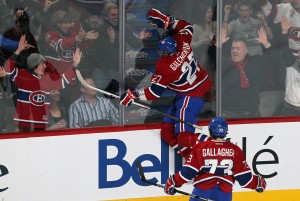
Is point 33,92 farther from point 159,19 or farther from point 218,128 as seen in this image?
point 218,128

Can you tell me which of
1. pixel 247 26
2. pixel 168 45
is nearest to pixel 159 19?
pixel 168 45

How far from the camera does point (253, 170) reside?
467 inches

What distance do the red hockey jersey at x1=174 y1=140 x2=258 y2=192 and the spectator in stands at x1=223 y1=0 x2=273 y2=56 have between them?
4.66 feet

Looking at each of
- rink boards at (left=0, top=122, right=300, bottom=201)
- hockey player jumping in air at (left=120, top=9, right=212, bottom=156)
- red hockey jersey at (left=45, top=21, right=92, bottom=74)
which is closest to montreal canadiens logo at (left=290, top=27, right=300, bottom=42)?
rink boards at (left=0, top=122, right=300, bottom=201)

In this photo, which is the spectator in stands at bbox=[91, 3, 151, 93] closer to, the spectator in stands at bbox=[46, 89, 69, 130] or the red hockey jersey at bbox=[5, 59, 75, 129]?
the red hockey jersey at bbox=[5, 59, 75, 129]

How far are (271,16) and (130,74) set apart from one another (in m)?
1.37

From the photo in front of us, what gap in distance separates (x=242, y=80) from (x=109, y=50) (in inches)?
49.0

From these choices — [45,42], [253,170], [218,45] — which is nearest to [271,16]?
[218,45]

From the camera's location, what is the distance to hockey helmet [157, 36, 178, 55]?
1129 cm

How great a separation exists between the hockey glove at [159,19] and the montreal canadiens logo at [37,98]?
1060 millimetres

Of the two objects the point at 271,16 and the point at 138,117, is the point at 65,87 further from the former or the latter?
the point at 271,16

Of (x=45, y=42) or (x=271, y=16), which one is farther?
(x=271, y=16)

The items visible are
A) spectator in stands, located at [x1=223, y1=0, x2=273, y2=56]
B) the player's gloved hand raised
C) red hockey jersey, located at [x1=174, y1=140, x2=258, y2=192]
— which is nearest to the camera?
red hockey jersey, located at [x1=174, y1=140, x2=258, y2=192]

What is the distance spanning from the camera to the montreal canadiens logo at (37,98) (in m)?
11.1
